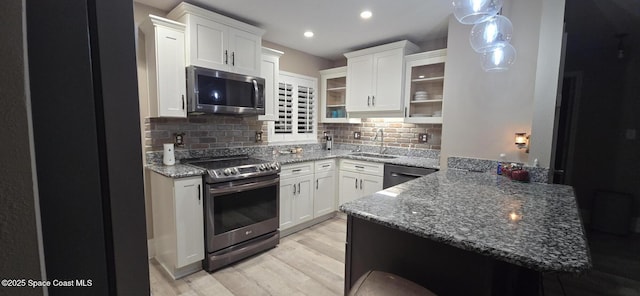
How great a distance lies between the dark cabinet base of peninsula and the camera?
104 centimetres

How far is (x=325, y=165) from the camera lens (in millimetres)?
3520

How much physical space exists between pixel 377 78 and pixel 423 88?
605 millimetres

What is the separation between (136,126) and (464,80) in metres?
2.73

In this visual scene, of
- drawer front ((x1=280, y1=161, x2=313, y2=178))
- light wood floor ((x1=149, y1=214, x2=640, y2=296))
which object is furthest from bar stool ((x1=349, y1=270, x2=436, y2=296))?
drawer front ((x1=280, y1=161, x2=313, y2=178))

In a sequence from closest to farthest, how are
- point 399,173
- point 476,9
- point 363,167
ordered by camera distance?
point 476,9
point 399,173
point 363,167

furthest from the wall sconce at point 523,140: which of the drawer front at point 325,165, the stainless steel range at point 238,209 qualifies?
the stainless steel range at point 238,209

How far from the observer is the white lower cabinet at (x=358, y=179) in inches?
130

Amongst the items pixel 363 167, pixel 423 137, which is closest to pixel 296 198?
pixel 363 167

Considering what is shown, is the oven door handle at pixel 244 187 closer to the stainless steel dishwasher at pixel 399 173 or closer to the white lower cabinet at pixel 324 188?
the white lower cabinet at pixel 324 188

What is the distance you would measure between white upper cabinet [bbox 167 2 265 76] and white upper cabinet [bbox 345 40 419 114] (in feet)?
4.65

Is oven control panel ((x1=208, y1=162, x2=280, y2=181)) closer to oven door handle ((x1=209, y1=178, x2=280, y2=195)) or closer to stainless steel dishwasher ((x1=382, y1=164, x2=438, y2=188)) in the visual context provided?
oven door handle ((x1=209, y1=178, x2=280, y2=195))

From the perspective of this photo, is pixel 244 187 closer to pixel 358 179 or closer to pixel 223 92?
pixel 223 92

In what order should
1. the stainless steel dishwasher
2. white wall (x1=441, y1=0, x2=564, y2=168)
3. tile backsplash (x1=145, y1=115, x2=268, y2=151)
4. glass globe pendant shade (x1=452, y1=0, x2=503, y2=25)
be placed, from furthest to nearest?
1. the stainless steel dishwasher
2. tile backsplash (x1=145, y1=115, x2=268, y2=151)
3. white wall (x1=441, y1=0, x2=564, y2=168)
4. glass globe pendant shade (x1=452, y1=0, x2=503, y2=25)

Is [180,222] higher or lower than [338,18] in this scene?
lower
